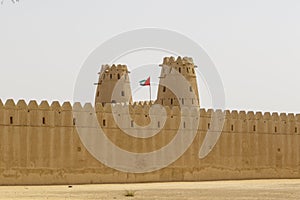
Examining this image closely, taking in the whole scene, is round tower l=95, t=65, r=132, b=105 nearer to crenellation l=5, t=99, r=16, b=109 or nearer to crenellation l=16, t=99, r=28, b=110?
crenellation l=16, t=99, r=28, b=110

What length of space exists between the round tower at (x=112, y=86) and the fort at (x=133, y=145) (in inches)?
502


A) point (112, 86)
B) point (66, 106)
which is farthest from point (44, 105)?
point (112, 86)

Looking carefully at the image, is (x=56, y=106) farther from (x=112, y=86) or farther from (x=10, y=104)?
(x=112, y=86)

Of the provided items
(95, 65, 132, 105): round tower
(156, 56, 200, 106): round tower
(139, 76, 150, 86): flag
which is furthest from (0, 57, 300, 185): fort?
(95, 65, 132, 105): round tower

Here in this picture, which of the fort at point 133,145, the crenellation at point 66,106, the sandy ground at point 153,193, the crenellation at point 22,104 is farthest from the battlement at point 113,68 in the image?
the sandy ground at point 153,193

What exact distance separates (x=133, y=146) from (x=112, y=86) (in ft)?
50.3

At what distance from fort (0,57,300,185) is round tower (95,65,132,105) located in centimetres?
1275

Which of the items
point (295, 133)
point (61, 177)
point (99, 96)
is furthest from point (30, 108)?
point (99, 96)

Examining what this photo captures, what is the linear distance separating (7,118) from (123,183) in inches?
202

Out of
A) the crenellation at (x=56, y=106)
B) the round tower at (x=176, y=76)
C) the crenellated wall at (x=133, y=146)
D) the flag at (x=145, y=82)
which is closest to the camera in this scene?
the crenellated wall at (x=133, y=146)

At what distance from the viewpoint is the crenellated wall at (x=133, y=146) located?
79.9 ft

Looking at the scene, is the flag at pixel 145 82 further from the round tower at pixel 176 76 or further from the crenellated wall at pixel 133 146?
the crenellated wall at pixel 133 146

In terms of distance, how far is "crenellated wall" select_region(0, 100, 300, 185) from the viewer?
24344mm

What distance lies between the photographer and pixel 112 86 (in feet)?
138
